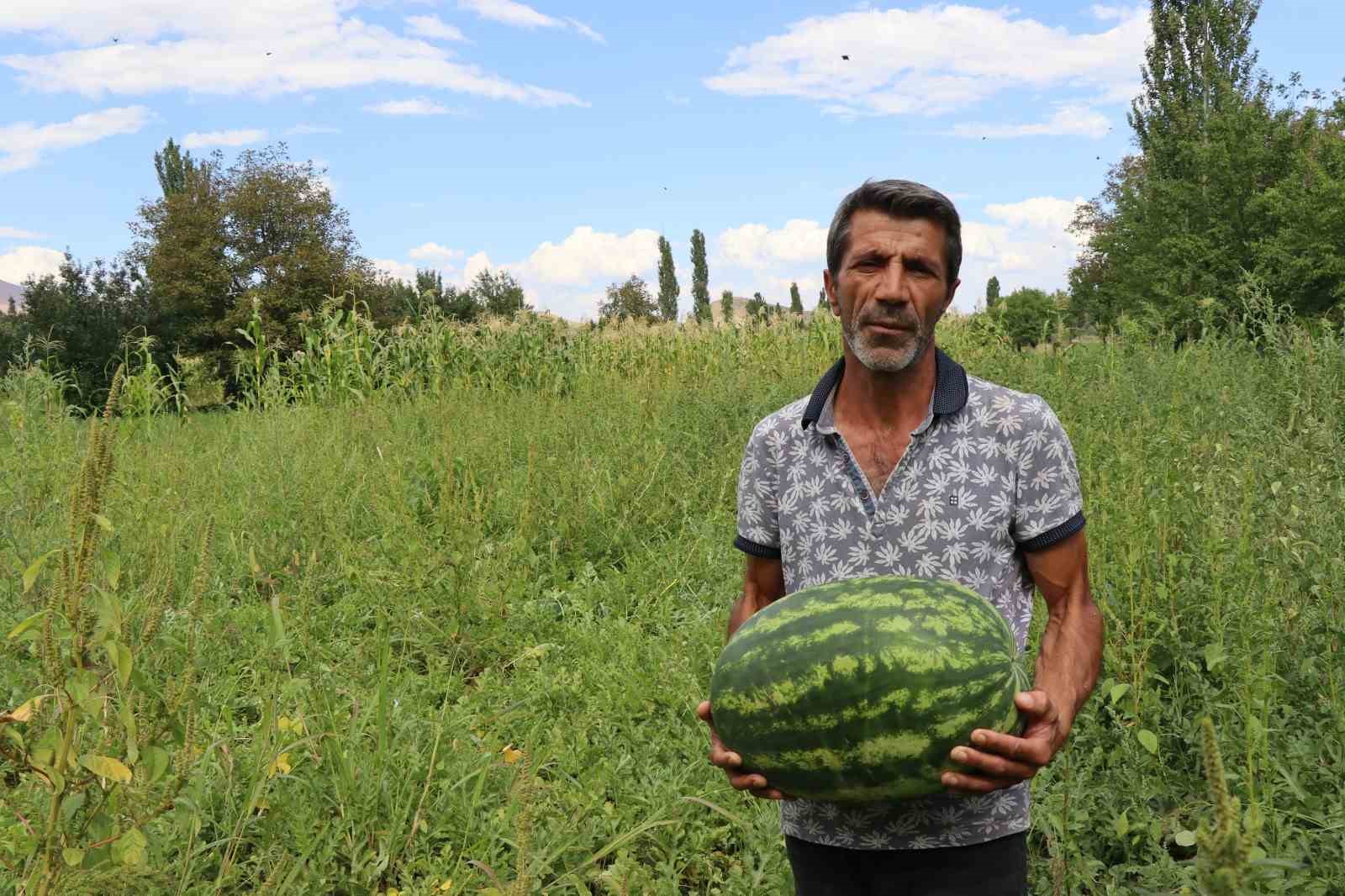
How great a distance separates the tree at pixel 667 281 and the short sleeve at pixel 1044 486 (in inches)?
2262

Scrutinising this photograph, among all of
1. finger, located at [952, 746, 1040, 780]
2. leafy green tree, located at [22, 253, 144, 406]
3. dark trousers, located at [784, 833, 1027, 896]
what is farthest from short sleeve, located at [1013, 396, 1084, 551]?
leafy green tree, located at [22, 253, 144, 406]

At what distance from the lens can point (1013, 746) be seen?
1.62 m

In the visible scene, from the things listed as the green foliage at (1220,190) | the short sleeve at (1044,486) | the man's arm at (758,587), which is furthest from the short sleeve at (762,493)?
the green foliage at (1220,190)

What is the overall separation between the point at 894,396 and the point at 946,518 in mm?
295

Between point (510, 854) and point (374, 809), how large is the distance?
0.46 meters

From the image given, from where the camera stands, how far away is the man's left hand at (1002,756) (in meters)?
1.62

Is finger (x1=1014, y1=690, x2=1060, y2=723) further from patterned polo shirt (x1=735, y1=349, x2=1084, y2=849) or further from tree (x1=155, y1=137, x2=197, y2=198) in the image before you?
tree (x1=155, y1=137, x2=197, y2=198)

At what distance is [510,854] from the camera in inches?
123

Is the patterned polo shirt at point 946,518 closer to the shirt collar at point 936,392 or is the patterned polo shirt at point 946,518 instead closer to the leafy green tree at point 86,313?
the shirt collar at point 936,392

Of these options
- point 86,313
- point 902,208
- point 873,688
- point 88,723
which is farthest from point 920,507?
point 86,313

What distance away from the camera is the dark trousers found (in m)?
1.90

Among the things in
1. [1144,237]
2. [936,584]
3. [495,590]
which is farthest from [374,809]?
[1144,237]

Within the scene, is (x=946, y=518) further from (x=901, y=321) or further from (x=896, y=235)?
(x=896, y=235)

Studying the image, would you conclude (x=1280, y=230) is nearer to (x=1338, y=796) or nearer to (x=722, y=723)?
(x=1338, y=796)
